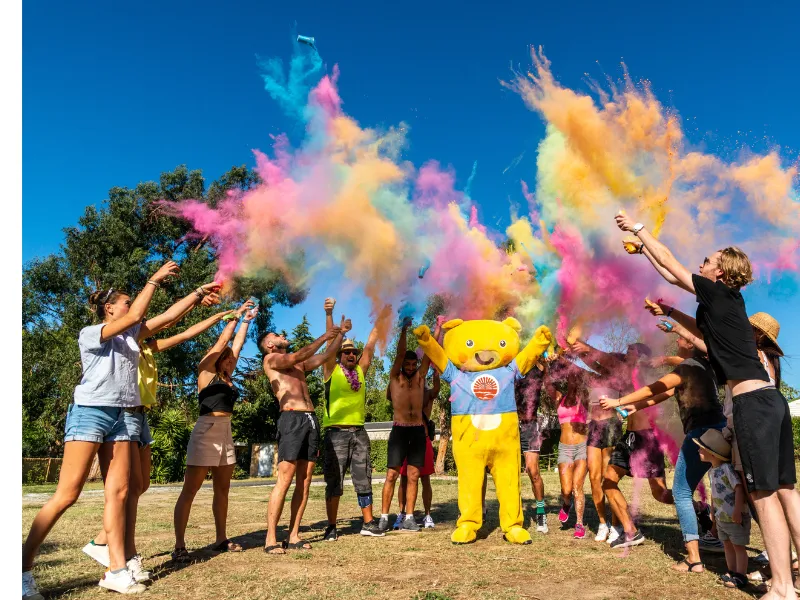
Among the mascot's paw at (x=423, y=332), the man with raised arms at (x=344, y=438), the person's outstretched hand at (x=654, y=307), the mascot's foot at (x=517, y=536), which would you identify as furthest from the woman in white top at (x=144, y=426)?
the person's outstretched hand at (x=654, y=307)

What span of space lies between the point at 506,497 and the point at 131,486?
378 centimetres

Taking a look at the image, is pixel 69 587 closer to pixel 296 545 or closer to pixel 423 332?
pixel 296 545

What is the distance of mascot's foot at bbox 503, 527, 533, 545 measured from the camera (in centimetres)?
628

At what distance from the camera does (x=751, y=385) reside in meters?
3.92

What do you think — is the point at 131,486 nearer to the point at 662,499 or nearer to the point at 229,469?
the point at 229,469

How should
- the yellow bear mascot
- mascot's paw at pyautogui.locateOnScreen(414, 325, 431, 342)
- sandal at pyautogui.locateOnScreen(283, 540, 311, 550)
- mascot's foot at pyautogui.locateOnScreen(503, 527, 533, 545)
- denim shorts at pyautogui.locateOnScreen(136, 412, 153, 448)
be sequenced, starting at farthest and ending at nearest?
mascot's paw at pyautogui.locateOnScreen(414, 325, 431, 342) < the yellow bear mascot < mascot's foot at pyautogui.locateOnScreen(503, 527, 533, 545) < sandal at pyautogui.locateOnScreen(283, 540, 311, 550) < denim shorts at pyautogui.locateOnScreen(136, 412, 153, 448)

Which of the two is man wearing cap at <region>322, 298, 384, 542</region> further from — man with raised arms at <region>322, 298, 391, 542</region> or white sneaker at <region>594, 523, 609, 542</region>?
white sneaker at <region>594, 523, 609, 542</region>

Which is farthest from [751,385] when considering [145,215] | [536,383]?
[145,215]

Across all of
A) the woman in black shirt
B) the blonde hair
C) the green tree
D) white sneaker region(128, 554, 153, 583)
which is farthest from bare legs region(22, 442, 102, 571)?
the green tree

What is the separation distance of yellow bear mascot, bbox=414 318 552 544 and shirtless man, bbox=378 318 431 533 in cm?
93

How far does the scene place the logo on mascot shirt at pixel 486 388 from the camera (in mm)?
6602

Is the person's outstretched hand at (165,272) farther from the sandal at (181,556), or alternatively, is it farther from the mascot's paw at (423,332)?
the mascot's paw at (423,332)

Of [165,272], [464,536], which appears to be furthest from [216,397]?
[464,536]

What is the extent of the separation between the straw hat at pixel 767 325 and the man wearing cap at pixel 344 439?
13.4 feet
